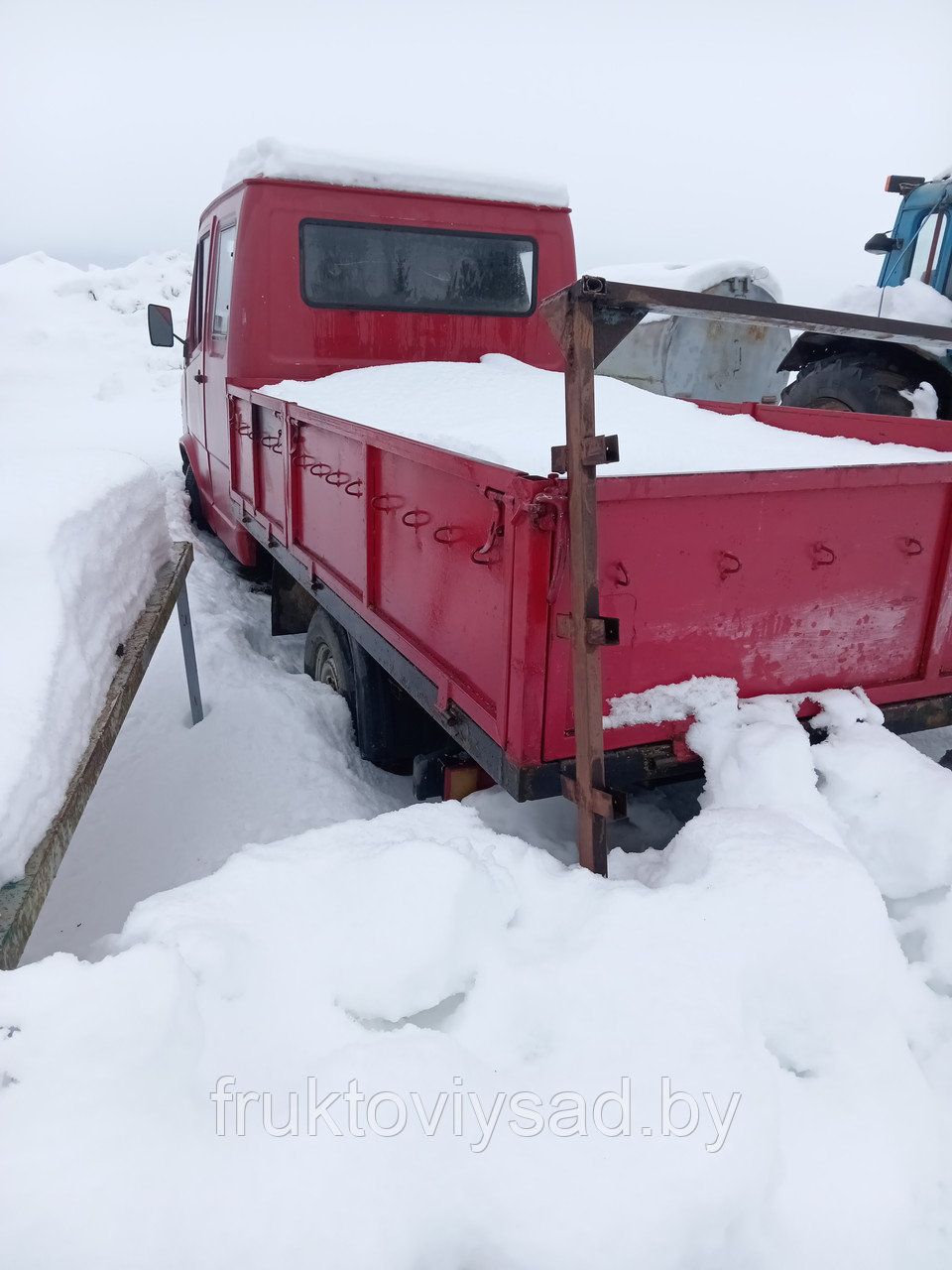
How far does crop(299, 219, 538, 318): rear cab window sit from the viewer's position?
4.37 meters

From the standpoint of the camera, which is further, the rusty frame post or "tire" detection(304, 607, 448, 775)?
"tire" detection(304, 607, 448, 775)

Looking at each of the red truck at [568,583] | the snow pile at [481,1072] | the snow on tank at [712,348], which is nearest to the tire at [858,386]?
the red truck at [568,583]

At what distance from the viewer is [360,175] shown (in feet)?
14.1

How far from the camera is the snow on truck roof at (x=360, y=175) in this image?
423cm

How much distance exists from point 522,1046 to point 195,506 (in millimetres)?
5869

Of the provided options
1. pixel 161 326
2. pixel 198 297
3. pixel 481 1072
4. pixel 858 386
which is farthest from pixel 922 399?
pixel 481 1072

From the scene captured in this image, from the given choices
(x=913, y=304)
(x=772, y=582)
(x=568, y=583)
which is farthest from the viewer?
(x=913, y=304)

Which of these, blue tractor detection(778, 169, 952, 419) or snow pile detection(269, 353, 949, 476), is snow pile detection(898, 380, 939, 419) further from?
snow pile detection(269, 353, 949, 476)

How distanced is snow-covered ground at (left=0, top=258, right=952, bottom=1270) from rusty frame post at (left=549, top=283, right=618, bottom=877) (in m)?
0.29

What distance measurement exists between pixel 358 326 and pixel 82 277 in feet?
87.9

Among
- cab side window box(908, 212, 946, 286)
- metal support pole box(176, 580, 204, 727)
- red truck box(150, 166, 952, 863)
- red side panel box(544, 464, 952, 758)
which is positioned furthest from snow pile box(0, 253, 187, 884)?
cab side window box(908, 212, 946, 286)

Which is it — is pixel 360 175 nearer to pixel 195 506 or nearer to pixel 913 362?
pixel 195 506

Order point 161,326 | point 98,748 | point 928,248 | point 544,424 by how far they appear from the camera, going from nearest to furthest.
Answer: point 98,748, point 544,424, point 161,326, point 928,248

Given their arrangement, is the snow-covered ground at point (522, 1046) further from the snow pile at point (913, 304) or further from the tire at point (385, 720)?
the snow pile at point (913, 304)
